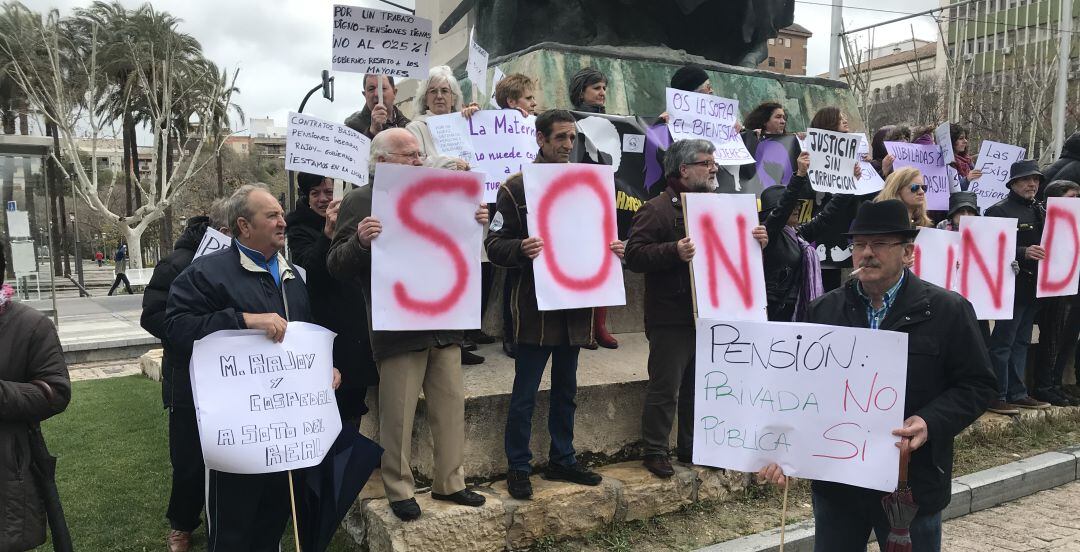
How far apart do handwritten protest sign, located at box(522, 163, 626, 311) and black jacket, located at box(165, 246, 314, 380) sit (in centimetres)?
131

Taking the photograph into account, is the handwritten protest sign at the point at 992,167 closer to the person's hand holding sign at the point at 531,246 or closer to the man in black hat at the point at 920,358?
the person's hand holding sign at the point at 531,246

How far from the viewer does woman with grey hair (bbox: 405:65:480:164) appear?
499cm

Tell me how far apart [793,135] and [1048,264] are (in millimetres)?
2221

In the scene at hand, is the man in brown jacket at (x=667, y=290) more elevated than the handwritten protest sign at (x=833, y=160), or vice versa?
the handwritten protest sign at (x=833, y=160)

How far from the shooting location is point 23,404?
277 centimetres

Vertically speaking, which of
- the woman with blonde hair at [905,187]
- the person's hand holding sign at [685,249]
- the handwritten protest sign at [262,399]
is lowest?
the handwritten protest sign at [262,399]

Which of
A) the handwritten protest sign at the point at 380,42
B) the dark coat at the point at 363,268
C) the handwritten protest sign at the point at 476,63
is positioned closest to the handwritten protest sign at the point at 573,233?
the dark coat at the point at 363,268

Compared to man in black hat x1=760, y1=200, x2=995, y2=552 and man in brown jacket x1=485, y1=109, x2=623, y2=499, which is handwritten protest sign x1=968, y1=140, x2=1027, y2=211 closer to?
man in brown jacket x1=485, y1=109, x2=623, y2=499

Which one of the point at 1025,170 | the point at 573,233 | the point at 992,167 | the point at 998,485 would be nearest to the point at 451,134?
the point at 573,233

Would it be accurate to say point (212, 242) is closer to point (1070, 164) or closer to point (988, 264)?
point (988, 264)

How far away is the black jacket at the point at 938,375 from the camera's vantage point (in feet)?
7.93

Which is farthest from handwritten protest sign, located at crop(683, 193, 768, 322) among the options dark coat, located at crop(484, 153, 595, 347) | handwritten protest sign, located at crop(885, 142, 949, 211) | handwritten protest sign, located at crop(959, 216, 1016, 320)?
handwritten protest sign, located at crop(885, 142, 949, 211)

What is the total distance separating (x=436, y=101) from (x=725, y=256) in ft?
7.58

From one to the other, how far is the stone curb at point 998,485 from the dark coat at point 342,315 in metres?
2.20
